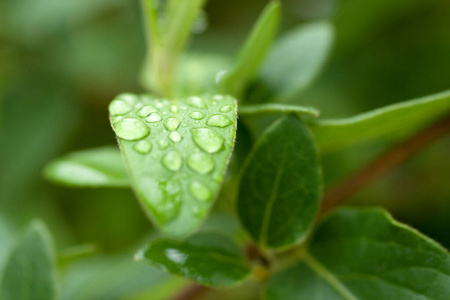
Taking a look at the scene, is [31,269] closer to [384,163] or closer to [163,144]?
[163,144]

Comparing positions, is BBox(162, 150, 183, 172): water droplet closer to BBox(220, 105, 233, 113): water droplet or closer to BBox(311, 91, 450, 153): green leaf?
BBox(220, 105, 233, 113): water droplet

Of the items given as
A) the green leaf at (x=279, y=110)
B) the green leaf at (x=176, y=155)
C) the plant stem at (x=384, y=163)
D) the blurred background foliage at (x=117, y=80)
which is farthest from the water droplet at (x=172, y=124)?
the blurred background foliage at (x=117, y=80)

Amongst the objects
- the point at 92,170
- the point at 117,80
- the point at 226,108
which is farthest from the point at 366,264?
the point at 117,80

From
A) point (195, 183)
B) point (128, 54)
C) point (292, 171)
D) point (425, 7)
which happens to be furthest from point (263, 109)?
point (128, 54)

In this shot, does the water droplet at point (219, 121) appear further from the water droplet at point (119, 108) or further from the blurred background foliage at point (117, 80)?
the blurred background foliage at point (117, 80)

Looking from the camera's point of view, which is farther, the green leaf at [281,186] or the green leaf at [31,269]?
the green leaf at [31,269]

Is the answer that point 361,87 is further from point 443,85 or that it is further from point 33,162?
point 33,162
